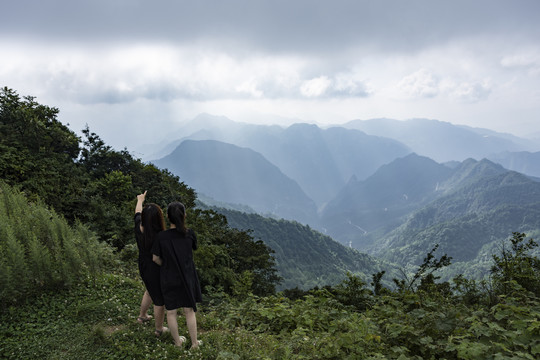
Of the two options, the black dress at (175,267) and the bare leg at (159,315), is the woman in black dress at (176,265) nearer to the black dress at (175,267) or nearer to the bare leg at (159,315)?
the black dress at (175,267)

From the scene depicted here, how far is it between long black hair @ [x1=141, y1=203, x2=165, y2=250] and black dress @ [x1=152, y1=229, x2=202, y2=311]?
0.20 m

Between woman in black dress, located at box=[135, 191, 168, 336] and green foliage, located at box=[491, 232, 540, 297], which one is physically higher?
woman in black dress, located at box=[135, 191, 168, 336]

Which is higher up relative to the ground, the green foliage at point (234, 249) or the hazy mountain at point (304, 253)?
the green foliage at point (234, 249)

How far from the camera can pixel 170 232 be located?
4.42 metres

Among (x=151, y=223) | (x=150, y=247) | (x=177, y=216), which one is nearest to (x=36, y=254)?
(x=150, y=247)

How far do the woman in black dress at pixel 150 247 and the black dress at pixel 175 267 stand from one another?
0.22 meters

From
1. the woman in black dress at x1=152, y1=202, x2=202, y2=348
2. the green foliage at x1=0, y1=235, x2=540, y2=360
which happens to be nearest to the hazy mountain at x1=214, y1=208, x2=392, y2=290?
the green foliage at x1=0, y1=235, x2=540, y2=360

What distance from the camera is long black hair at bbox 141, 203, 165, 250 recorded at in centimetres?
455

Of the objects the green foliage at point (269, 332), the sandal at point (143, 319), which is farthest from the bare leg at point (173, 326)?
the sandal at point (143, 319)

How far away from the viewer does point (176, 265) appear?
4434mm

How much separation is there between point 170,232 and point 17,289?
327 centimetres

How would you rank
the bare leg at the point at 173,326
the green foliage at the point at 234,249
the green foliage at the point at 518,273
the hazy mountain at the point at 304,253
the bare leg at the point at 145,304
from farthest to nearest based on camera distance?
1. the hazy mountain at the point at 304,253
2. the green foliage at the point at 234,249
3. the green foliage at the point at 518,273
4. the bare leg at the point at 145,304
5. the bare leg at the point at 173,326

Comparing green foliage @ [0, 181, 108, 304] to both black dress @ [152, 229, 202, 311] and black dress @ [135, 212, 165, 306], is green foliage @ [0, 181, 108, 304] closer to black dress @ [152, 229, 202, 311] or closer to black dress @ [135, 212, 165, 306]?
black dress @ [135, 212, 165, 306]

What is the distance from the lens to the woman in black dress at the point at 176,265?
4.39 meters
